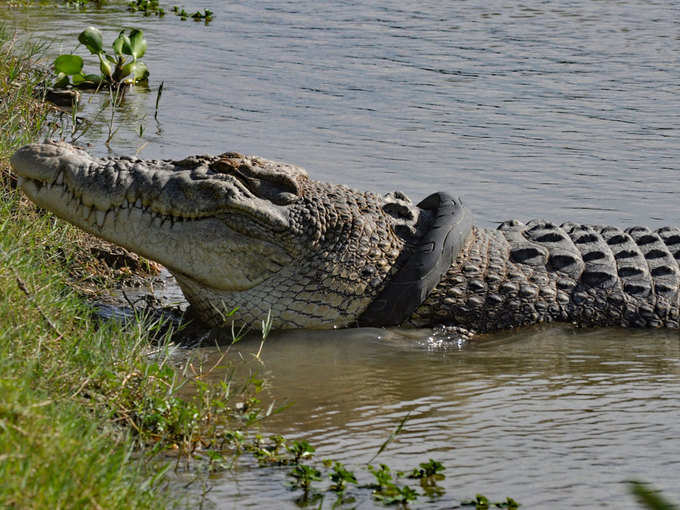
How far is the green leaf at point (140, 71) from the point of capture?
959cm

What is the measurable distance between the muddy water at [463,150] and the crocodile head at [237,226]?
0.23 metres

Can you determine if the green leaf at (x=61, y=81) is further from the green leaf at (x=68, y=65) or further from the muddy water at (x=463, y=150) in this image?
the green leaf at (x=68, y=65)

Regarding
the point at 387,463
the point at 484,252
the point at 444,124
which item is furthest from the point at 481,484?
the point at 444,124

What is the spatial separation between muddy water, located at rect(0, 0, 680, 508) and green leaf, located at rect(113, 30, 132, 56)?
538 mm

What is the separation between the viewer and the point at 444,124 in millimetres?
9016

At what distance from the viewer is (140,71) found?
9625 mm

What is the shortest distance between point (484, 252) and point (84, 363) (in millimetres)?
2459

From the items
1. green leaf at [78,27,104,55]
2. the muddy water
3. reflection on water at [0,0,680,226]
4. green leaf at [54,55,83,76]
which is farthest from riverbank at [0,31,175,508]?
green leaf at [78,27,104,55]

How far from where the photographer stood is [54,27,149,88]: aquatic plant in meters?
7.70

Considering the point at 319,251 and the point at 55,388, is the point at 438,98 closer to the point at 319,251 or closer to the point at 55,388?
the point at 319,251

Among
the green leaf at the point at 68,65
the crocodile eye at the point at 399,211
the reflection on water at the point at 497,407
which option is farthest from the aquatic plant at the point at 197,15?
the reflection on water at the point at 497,407

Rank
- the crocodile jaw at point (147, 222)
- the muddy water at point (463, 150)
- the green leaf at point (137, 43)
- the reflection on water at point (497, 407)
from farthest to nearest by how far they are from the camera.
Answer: the green leaf at point (137, 43) < the crocodile jaw at point (147, 222) < the muddy water at point (463, 150) < the reflection on water at point (497, 407)

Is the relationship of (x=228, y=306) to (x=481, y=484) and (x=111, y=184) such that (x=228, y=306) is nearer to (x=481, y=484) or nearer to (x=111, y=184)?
(x=111, y=184)

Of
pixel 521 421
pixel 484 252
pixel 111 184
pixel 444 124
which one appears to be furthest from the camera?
pixel 444 124
